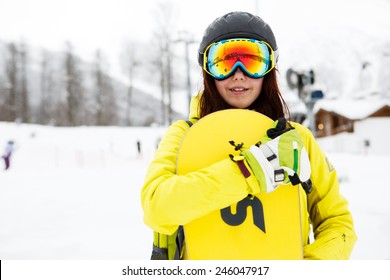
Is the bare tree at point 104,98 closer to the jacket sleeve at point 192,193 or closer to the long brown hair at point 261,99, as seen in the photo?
the long brown hair at point 261,99

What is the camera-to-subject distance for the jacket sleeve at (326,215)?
92cm

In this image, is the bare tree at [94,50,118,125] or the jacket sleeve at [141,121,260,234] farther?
the bare tree at [94,50,118,125]

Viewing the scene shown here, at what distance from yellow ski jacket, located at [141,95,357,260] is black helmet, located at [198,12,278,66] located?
0.29m

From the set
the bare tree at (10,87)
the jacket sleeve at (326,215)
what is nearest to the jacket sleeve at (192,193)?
the jacket sleeve at (326,215)

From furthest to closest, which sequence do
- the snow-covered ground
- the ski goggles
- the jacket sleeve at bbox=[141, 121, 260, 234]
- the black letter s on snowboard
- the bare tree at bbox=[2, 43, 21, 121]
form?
the bare tree at bbox=[2, 43, 21, 121] → the snow-covered ground → the ski goggles → the black letter s on snowboard → the jacket sleeve at bbox=[141, 121, 260, 234]

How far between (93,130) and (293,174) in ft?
48.1

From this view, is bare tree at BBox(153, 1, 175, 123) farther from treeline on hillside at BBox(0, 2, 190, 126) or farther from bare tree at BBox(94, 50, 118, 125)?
bare tree at BBox(94, 50, 118, 125)

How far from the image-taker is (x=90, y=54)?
53.9 feet

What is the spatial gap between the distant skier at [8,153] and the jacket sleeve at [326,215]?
424cm

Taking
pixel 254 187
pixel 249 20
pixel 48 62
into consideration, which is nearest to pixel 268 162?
pixel 254 187

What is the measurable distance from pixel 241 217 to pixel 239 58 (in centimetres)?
58

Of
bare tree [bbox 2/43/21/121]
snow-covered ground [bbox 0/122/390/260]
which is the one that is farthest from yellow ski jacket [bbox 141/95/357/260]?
bare tree [bbox 2/43/21/121]

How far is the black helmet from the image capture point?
106 cm

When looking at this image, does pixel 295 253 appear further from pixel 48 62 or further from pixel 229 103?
pixel 48 62
